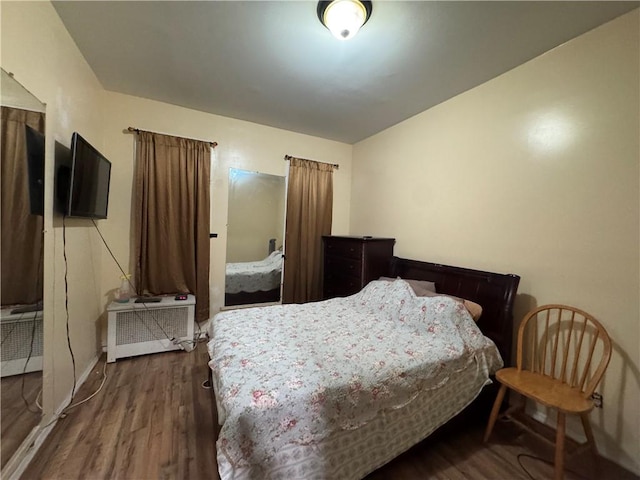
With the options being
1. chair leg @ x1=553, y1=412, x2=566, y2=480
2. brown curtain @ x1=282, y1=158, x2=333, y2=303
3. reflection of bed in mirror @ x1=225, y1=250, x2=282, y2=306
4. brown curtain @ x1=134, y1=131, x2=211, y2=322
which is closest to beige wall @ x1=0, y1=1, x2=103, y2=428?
brown curtain @ x1=134, y1=131, x2=211, y2=322

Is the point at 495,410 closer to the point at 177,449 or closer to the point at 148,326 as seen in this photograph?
the point at 177,449

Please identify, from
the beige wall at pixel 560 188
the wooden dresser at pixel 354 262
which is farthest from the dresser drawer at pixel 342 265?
the beige wall at pixel 560 188

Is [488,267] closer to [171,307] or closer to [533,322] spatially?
[533,322]

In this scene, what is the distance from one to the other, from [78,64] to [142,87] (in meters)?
0.56

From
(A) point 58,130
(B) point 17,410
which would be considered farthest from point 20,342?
(A) point 58,130

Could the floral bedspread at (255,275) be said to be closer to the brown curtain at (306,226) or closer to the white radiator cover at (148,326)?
the brown curtain at (306,226)

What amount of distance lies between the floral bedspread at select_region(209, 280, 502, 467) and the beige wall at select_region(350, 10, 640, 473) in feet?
2.09

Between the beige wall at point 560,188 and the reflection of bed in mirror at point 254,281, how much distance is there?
6.34 ft

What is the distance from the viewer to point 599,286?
1.64 meters

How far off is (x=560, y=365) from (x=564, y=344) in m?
0.16

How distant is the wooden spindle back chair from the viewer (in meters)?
1.39

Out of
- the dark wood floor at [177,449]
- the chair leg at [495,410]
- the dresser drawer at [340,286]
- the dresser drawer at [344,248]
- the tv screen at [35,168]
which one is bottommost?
the dark wood floor at [177,449]

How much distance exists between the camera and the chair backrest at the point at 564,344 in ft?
5.23

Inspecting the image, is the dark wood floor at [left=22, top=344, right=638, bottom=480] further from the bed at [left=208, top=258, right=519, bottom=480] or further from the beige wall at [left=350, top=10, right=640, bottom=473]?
the beige wall at [left=350, top=10, right=640, bottom=473]
